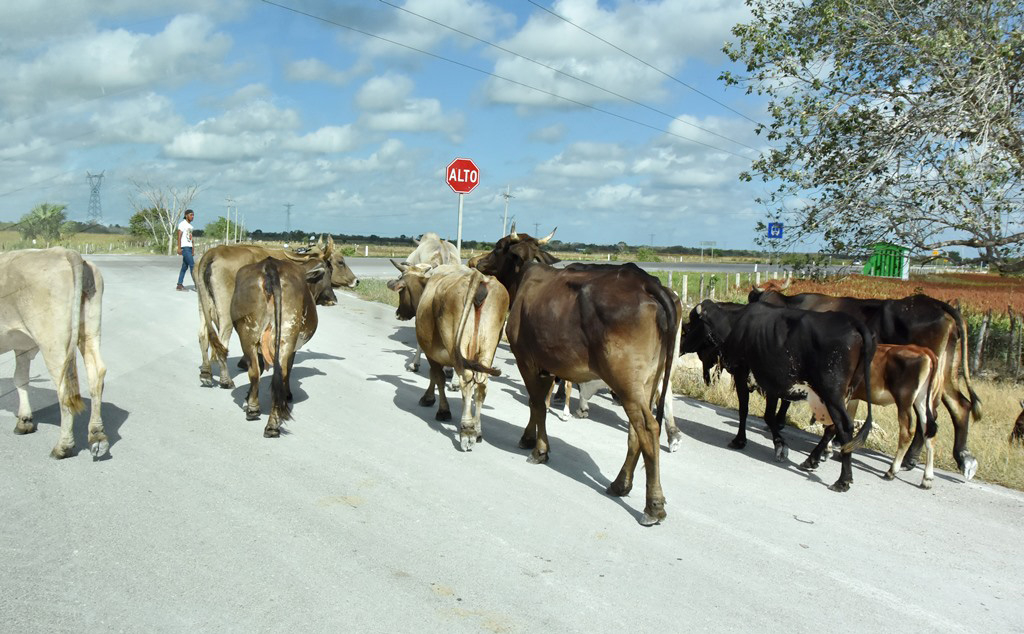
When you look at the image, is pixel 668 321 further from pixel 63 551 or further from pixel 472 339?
pixel 63 551

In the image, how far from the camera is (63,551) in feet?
15.4

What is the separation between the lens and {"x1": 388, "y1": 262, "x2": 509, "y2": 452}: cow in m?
7.82

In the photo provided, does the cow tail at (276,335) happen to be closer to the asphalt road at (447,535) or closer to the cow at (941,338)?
the asphalt road at (447,535)

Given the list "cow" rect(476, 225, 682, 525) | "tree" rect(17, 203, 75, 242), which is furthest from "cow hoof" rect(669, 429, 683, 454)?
"tree" rect(17, 203, 75, 242)

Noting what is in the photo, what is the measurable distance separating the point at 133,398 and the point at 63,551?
418 centimetres

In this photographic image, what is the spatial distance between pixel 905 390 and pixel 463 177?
469 inches

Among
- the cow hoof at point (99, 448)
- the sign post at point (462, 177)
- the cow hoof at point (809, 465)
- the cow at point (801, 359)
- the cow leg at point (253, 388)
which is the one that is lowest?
the cow hoof at point (809, 465)

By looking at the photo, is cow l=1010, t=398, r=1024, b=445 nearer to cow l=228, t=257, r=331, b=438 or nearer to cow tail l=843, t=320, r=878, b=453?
cow tail l=843, t=320, r=878, b=453

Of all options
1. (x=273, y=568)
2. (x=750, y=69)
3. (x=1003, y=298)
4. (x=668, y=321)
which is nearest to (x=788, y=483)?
(x=668, y=321)

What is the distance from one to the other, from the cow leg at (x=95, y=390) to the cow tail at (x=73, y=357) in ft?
0.39

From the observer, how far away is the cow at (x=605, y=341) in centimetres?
639

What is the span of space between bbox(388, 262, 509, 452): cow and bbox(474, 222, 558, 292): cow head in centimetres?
70

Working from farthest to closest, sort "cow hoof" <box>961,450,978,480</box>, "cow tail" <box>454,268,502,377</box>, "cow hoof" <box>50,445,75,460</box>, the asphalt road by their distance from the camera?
"cow tail" <box>454,268,502,377</box> < "cow hoof" <box>961,450,978,480</box> < "cow hoof" <box>50,445,75,460</box> < the asphalt road

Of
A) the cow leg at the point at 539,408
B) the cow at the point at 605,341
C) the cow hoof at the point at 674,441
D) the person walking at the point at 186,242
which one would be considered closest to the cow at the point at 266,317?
the cow at the point at 605,341
